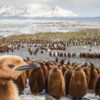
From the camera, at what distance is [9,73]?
2902 mm

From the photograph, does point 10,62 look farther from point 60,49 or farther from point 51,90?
point 60,49

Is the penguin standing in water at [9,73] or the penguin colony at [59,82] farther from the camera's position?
the penguin colony at [59,82]

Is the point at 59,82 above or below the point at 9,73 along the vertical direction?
below

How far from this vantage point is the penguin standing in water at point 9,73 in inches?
114

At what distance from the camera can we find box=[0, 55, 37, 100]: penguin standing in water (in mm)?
2895

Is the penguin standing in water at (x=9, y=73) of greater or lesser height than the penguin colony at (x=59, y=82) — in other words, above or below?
above

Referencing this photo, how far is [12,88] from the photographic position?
9.78 feet

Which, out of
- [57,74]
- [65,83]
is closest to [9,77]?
[57,74]

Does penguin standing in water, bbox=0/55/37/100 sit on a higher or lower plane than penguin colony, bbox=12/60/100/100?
higher

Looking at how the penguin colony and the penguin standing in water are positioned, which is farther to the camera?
the penguin colony

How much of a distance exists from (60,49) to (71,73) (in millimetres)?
26951

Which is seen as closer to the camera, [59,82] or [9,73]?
[9,73]

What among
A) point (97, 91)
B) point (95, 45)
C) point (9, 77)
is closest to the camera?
point (9, 77)

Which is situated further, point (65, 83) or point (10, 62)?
point (65, 83)
